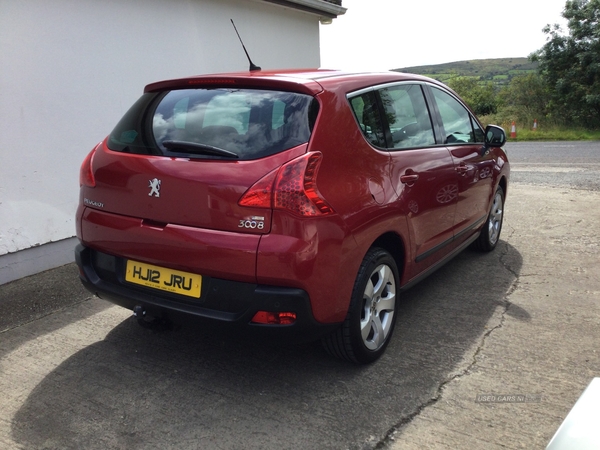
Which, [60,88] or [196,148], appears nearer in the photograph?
[196,148]

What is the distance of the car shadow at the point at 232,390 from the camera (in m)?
2.68

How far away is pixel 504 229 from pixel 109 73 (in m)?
4.80

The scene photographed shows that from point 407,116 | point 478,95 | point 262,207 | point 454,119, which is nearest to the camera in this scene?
point 262,207

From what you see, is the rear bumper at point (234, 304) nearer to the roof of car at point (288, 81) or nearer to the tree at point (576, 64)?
the roof of car at point (288, 81)

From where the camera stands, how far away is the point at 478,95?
47531 millimetres

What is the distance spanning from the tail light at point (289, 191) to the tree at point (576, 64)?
22.4 meters

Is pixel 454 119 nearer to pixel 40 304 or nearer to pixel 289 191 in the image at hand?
pixel 289 191

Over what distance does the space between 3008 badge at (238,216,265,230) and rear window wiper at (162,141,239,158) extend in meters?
0.35

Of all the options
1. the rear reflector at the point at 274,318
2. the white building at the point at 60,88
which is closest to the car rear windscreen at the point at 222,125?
the rear reflector at the point at 274,318

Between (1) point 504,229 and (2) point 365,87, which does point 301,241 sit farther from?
(1) point 504,229

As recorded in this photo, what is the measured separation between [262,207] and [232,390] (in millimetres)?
1119

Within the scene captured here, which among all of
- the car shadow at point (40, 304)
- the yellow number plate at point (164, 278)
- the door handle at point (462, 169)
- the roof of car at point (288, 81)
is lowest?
the car shadow at point (40, 304)

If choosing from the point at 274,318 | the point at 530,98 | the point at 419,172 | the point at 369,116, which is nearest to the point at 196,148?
the point at 274,318

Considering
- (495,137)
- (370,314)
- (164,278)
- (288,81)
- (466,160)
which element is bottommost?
(370,314)
